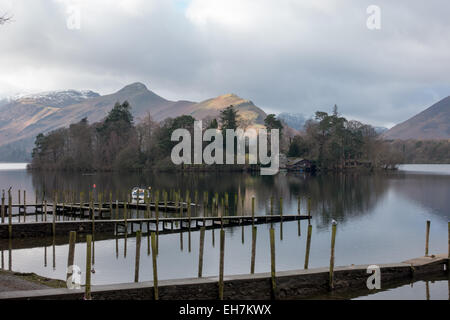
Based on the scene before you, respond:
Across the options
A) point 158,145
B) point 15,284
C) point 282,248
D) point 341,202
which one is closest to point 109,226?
point 282,248

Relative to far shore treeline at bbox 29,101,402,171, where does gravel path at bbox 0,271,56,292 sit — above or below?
below

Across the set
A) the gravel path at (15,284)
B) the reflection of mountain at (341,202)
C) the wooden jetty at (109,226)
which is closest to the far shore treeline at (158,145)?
the reflection of mountain at (341,202)

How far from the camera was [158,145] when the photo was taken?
414 ft

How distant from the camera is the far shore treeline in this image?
421 ft

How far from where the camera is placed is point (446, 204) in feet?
185

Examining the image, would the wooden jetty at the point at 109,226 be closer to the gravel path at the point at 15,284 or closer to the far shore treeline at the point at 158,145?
the gravel path at the point at 15,284

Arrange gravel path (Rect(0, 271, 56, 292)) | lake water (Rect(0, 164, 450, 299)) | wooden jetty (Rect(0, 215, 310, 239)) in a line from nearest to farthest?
gravel path (Rect(0, 271, 56, 292)) < lake water (Rect(0, 164, 450, 299)) < wooden jetty (Rect(0, 215, 310, 239))

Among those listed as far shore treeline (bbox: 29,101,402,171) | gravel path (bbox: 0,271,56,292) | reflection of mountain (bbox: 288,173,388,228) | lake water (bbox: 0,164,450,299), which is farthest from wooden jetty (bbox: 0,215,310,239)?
far shore treeline (bbox: 29,101,402,171)

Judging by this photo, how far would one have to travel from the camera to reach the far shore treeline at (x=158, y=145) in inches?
5049

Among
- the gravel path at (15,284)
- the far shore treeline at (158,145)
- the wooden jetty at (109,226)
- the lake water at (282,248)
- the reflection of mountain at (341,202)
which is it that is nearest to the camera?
the gravel path at (15,284)

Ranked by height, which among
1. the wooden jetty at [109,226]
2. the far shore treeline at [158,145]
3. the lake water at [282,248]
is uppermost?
the far shore treeline at [158,145]

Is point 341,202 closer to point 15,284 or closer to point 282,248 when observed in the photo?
point 282,248

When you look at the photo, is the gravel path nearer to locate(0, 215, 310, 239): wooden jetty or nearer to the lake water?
the lake water
